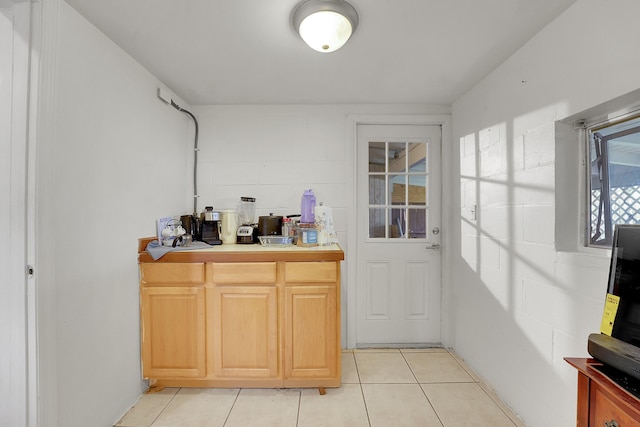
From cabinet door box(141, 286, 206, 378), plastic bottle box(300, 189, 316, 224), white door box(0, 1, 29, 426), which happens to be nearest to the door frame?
plastic bottle box(300, 189, 316, 224)

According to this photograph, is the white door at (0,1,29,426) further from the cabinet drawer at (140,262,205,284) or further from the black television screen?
the black television screen

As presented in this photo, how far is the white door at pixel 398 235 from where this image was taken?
106 inches

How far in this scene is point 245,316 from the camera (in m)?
1.96

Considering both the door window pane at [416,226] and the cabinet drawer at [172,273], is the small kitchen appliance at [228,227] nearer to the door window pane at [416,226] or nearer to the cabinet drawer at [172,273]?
the cabinet drawer at [172,273]

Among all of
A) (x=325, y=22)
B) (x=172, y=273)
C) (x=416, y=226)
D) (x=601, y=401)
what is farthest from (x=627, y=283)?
(x=172, y=273)

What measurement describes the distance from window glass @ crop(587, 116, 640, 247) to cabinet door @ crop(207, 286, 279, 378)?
5.84 feet

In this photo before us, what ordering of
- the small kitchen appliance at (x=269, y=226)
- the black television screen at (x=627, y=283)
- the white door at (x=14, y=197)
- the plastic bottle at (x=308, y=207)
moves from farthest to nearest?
the plastic bottle at (x=308, y=207)
the small kitchen appliance at (x=269, y=226)
the white door at (x=14, y=197)
the black television screen at (x=627, y=283)

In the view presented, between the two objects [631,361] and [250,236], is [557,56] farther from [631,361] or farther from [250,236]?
[250,236]

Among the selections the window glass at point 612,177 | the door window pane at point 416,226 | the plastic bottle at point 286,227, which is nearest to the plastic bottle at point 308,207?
the plastic bottle at point 286,227

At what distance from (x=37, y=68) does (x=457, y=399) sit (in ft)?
9.31

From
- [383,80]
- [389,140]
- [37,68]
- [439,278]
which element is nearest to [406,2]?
[383,80]

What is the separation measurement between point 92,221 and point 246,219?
118cm

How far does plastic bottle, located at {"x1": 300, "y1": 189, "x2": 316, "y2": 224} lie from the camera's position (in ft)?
8.43

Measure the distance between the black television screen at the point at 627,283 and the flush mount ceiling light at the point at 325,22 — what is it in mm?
1381
